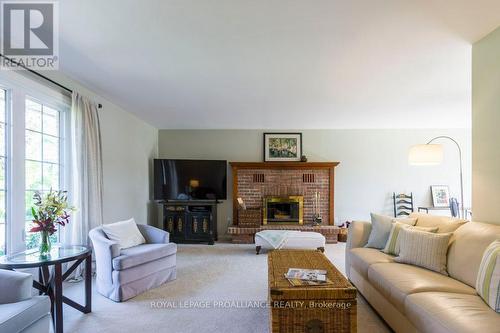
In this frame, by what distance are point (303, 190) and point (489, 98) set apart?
13.8 ft

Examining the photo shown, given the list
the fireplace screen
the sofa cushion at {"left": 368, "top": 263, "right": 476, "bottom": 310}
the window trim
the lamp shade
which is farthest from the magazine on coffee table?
the fireplace screen

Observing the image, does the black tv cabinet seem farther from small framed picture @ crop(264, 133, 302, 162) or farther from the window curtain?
the window curtain

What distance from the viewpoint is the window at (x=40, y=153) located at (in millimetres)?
3047

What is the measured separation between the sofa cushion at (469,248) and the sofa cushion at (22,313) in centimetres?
306

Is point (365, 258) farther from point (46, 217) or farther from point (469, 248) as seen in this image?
point (46, 217)

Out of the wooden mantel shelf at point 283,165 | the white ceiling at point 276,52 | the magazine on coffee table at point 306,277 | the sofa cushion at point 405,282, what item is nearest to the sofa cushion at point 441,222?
the sofa cushion at point 405,282

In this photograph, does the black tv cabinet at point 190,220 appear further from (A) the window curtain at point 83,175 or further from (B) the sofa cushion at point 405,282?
(B) the sofa cushion at point 405,282

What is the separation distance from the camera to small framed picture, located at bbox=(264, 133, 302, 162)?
6609mm

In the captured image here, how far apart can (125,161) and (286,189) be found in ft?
10.9

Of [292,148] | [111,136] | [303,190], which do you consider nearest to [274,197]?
[303,190]

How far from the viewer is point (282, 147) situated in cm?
662

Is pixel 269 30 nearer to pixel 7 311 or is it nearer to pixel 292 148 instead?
pixel 7 311

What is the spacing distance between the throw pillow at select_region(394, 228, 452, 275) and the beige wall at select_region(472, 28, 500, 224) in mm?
431

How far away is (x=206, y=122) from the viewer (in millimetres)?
5953
